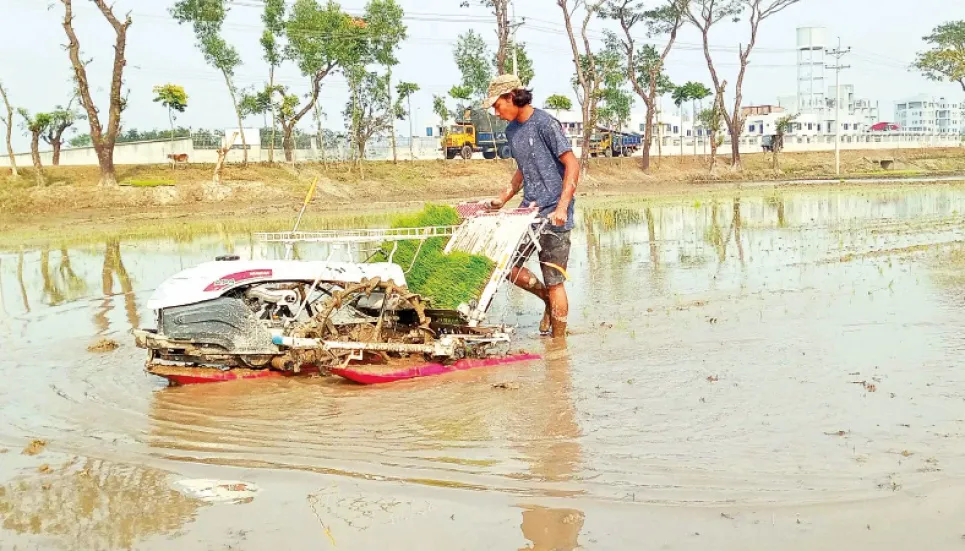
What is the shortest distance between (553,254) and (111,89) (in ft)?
83.8

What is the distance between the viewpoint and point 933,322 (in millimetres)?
7133

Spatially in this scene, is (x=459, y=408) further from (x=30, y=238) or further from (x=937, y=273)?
(x=30, y=238)

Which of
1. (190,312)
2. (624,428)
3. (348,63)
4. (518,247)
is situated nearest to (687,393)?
(624,428)

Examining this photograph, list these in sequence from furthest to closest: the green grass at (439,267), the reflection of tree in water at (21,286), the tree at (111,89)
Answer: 1. the tree at (111,89)
2. the reflection of tree in water at (21,286)
3. the green grass at (439,267)

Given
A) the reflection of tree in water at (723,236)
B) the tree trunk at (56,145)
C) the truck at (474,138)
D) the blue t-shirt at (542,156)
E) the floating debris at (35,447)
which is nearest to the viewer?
the floating debris at (35,447)

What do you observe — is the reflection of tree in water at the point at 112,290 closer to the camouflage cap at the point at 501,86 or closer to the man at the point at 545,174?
the man at the point at 545,174

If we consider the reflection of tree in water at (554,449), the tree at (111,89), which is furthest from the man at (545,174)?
the tree at (111,89)

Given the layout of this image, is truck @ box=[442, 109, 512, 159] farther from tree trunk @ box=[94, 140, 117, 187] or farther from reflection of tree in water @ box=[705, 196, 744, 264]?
reflection of tree in water @ box=[705, 196, 744, 264]

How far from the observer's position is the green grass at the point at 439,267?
6469 millimetres

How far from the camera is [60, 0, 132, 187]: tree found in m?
Answer: 28.4

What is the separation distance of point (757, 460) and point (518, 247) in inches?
117

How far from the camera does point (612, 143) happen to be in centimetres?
5341

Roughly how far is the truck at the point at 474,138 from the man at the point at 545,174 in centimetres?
3801

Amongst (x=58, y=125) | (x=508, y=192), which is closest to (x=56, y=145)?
(x=58, y=125)
